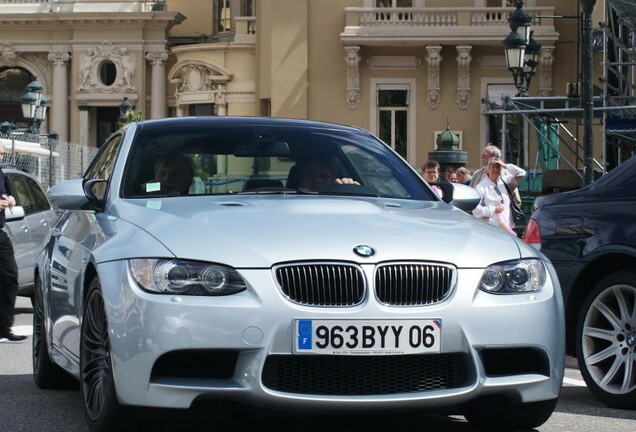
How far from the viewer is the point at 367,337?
226 inches

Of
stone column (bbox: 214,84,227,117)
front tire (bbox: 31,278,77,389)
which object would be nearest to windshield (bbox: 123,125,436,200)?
front tire (bbox: 31,278,77,389)

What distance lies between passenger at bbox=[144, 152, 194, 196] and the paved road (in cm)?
119

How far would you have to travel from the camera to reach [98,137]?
6238 cm

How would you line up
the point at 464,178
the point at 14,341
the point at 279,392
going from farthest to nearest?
the point at 464,178
the point at 14,341
the point at 279,392

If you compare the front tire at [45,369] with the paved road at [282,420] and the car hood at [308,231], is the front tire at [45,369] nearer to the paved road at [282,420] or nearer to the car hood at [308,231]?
the paved road at [282,420]

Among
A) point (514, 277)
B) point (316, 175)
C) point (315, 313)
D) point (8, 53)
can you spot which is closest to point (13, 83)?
point (8, 53)

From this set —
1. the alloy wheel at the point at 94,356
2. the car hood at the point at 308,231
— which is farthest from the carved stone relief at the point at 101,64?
the alloy wheel at the point at 94,356

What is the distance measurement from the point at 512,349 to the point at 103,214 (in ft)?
7.23

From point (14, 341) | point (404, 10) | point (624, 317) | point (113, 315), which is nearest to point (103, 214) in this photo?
point (113, 315)

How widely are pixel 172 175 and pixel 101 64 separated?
54.8 meters

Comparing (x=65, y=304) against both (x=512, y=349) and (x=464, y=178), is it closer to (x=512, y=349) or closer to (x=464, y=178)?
(x=512, y=349)

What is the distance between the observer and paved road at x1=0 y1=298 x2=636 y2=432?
674cm

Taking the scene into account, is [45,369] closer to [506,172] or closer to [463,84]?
[506,172]

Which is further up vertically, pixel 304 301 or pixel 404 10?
pixel 404 10
